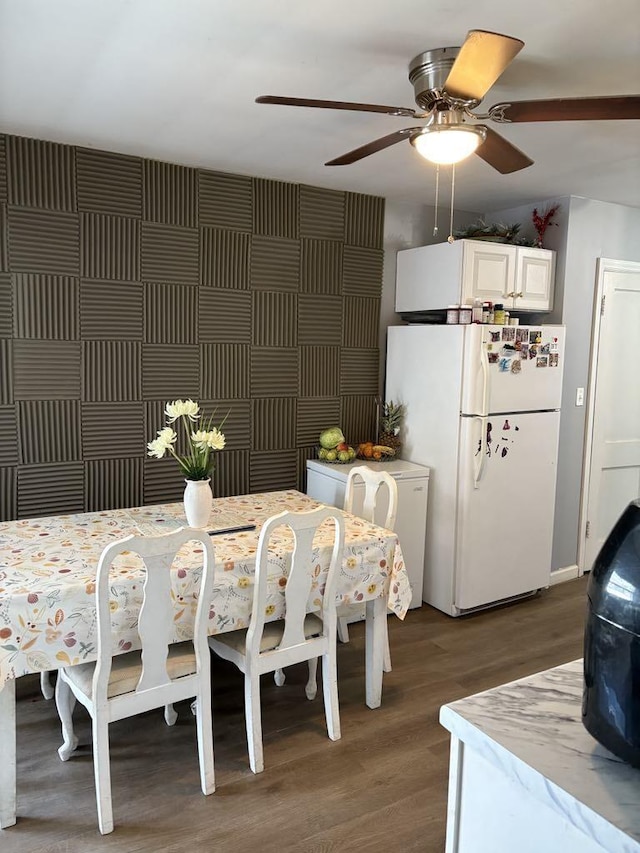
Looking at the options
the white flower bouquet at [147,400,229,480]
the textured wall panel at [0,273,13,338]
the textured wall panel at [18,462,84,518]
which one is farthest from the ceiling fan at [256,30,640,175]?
the textured wall panel at [18,462,84,518]

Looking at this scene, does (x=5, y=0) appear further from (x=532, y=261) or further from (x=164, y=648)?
(x=532, y=261)

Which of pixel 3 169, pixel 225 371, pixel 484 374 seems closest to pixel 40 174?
pixel 3 169

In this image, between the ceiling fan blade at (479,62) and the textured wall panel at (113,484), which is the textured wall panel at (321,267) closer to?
the textured wall panel at (113,484)

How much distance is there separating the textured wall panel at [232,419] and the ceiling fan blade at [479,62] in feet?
7.15

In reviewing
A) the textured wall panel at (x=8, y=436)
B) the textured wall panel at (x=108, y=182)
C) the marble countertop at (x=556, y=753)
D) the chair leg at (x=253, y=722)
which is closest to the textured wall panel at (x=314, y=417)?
the textured wall panel at (x=108, y=182)

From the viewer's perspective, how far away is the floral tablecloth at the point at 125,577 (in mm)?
2012

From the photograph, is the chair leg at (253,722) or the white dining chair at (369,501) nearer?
the chair leg at (253,722)

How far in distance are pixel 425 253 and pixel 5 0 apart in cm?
267

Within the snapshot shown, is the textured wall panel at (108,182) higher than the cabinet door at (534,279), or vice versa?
the textured wall panel at (108,182)

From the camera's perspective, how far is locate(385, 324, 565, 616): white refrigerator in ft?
11.9

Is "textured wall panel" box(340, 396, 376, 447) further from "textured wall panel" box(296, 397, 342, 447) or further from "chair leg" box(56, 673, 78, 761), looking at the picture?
"chair leg" box(56, 673, 78, 761)

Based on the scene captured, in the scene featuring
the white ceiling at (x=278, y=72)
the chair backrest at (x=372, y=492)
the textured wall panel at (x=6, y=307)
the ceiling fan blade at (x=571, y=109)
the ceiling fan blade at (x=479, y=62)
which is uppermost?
the white ceiling at (x=278, y=72)

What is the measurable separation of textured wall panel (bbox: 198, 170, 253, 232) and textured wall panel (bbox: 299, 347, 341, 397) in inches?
33.2

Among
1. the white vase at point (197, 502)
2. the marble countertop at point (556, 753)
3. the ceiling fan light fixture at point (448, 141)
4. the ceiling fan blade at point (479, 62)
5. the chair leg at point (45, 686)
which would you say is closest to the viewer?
the marble countertop at point (556, 753)
